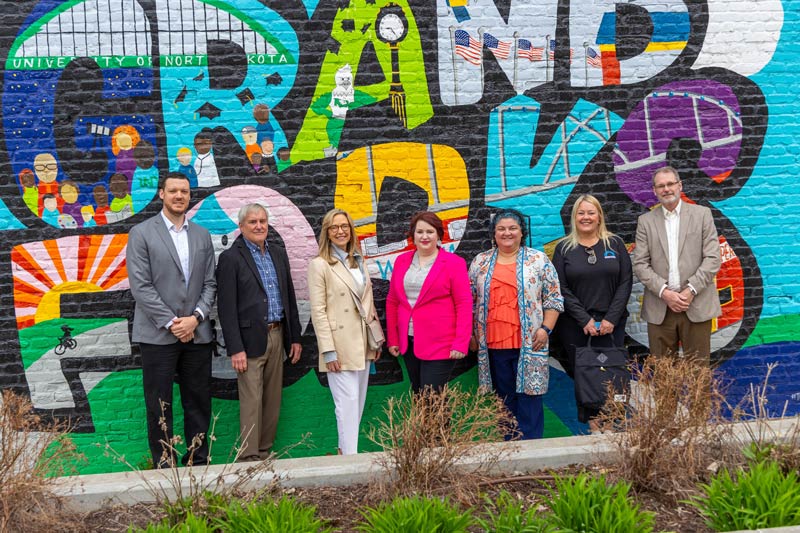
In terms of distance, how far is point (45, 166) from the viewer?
6242 mm

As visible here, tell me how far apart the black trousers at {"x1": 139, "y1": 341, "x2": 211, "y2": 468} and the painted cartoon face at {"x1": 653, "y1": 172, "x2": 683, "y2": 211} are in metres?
3.82

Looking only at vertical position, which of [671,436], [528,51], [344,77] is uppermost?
[528,51]

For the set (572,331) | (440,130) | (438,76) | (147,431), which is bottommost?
(147,431)

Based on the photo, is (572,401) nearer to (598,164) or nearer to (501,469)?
(598,164)

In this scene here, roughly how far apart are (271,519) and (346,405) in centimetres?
239

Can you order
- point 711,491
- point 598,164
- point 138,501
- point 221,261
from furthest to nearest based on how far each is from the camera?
point 598,164, point 221,261, point 138,501, point 711,491

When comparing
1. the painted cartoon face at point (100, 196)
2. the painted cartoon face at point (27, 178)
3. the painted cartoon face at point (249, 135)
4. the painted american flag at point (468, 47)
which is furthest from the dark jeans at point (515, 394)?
the painted cartoon face at point (27, 178)

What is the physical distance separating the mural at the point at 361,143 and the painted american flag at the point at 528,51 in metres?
0.03

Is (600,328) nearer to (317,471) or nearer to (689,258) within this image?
(689,258)

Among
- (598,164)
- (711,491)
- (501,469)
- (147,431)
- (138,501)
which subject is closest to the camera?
(711,491)

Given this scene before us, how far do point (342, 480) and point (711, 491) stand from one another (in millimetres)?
1924

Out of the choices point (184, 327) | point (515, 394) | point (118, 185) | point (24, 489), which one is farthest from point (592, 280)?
point (24, 489)

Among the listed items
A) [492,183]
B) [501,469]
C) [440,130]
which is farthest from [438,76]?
[501,469]

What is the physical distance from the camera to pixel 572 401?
6773mm
